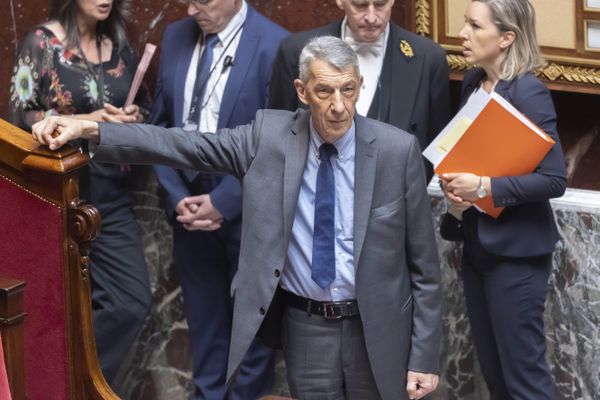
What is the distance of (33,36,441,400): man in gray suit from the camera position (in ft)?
10.9

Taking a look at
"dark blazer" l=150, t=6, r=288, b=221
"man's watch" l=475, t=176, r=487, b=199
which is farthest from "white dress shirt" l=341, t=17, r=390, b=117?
"man's watch" l=475, t=176, r=487, b=199

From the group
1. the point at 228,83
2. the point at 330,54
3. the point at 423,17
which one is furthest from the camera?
the point at 423,17

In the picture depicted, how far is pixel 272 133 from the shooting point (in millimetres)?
3400

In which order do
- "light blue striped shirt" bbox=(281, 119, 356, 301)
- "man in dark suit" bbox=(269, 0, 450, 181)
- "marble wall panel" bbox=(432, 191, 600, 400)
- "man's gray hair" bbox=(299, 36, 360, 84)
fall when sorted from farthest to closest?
"marble wall panel" bbox=(432, 191, 600, 400)
"man in dark suit" bbox=(269, 0, 450, 181)
"light blue striped shirt" bbox=(281, 119, 356, 301)
"man's gray hair" bbox=(299, 36, 360, 84)

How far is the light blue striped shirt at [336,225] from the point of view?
336 centimetres

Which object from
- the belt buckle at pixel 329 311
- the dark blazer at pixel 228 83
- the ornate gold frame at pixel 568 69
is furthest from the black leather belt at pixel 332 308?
the ornate gold frame at pixel 568 69

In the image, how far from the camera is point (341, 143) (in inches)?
133

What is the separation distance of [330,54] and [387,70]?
2.71 feet

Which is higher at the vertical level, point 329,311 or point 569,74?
point 569,74

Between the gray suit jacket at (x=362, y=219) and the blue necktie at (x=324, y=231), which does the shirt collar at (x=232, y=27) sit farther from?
the blue necktie at (x=324, y=231)

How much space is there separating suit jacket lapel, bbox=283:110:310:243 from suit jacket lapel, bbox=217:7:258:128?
937 mm

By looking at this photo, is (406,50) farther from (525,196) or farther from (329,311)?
(329,311)

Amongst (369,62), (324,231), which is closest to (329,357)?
(324,231)

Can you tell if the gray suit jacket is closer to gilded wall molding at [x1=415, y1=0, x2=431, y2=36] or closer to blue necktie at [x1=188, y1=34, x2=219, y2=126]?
blue necktie at [x1=188, y1=34, x2=219, y2=126]
